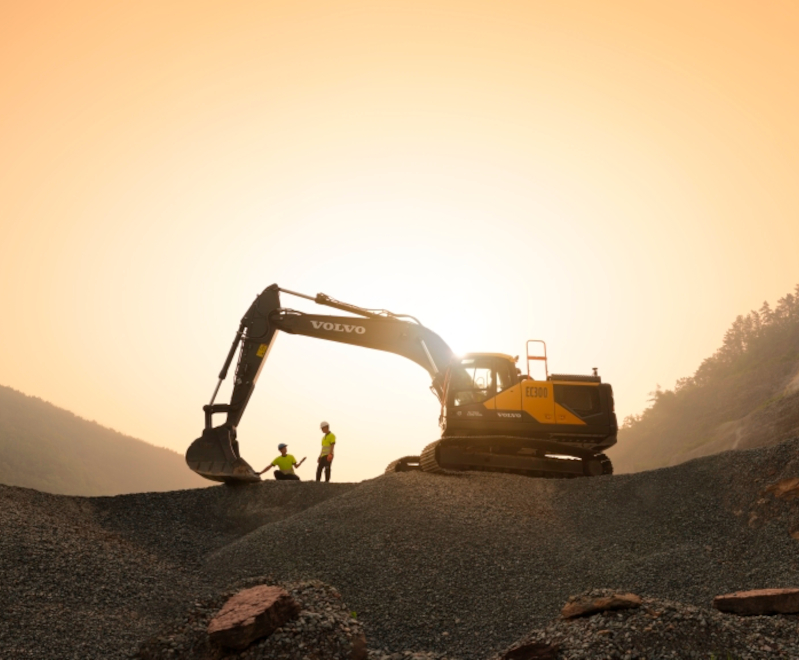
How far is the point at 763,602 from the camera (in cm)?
794

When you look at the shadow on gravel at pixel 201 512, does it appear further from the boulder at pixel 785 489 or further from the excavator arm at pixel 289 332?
the boulder at pixel 785 489

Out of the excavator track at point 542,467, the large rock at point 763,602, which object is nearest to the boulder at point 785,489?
the excavator track at point 542,467

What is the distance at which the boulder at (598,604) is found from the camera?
24.8 feet

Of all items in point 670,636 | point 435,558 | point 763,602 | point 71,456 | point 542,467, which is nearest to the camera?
point 670,636

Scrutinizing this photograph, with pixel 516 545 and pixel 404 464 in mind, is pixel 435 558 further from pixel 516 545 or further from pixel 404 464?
pixel 404 464

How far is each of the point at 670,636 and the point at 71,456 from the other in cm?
12086

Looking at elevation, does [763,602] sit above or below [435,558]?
below

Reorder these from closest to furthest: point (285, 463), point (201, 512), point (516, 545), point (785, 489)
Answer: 1. point (516, 545)
2. point (785, 489)
3. point (201, 512)
4. point (285, 463)

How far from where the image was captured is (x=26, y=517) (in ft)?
41.2

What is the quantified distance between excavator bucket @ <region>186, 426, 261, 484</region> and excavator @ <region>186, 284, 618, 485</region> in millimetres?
24

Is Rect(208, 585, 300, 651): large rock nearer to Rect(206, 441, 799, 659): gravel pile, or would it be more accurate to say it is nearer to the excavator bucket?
Rect(206, 441, 799, 659): gravel pile

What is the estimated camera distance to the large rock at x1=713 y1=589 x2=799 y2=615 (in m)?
7.78

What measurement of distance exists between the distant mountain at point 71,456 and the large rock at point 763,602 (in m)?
97.3

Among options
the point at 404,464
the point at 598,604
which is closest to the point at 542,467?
the point at 404,464
